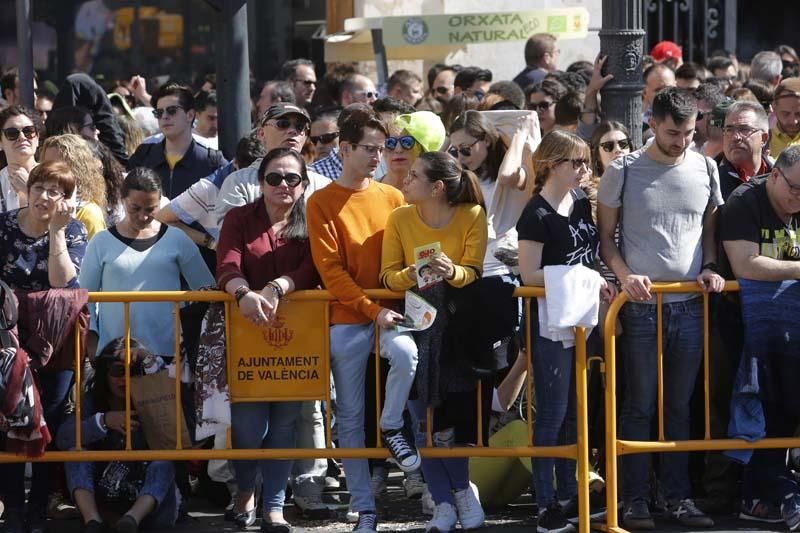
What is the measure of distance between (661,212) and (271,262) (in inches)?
74.4

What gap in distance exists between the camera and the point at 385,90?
1371 cm

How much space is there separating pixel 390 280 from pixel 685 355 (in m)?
1.50

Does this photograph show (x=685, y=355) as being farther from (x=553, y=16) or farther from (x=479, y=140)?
(x=553, y=16)

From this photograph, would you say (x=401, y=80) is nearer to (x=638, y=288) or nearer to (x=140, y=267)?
(x=140, y=267)

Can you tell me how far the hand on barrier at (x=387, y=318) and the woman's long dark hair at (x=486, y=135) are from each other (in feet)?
4.98

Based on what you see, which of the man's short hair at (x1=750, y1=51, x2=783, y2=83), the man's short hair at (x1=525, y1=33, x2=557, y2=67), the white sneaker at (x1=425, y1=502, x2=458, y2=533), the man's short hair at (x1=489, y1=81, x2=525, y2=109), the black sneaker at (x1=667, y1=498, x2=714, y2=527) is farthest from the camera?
the man's short hair at (x1=750, y1=51, x2=783, y2=83)

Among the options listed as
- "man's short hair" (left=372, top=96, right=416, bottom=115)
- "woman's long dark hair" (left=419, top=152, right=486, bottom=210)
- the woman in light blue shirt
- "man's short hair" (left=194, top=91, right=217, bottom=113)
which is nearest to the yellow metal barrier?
"woman's long dark hair" (left=419, top=152, right=486, bottom=210)

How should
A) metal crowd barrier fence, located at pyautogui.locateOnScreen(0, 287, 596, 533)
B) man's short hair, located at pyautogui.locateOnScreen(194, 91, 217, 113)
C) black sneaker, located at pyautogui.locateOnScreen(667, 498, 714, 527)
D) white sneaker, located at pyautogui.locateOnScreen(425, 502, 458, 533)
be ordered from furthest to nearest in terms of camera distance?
man's short hair, located at pyautogui.locateOnScreen(194, 91, 217, 113) < black sneaker, located at pyautogui.locateOnScreen(667, 498, 714, 527) < white sneaker, located at pyautogui.locateOnScreen(425, 502, 458, 533) < metal crowd barrier fence, located at pyautogui.locateOnScreen(0, 287, 596, 533)

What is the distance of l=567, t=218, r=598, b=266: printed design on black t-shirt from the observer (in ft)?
24.3

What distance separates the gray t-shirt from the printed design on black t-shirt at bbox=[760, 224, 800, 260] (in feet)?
1.00

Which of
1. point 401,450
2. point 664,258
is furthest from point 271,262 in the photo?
point 664,258

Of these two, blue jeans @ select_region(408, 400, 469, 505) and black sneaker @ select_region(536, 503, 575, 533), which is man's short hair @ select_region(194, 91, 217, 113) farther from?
black sneaker @ select_region(536, 503, 575, 533)

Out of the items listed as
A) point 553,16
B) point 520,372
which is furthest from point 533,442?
point 553,16

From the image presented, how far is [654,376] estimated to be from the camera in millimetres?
7578
